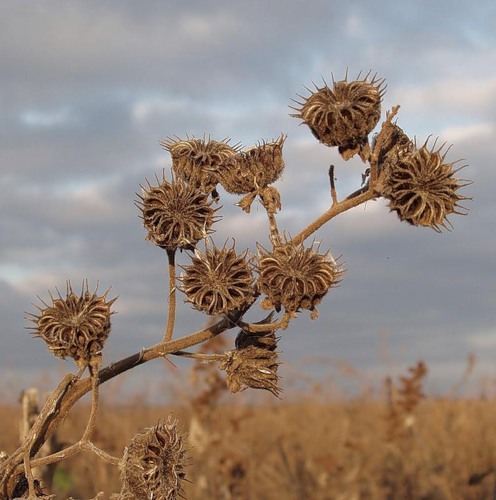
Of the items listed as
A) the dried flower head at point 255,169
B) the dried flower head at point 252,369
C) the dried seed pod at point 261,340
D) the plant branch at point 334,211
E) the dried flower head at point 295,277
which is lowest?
the dried flower head at point 252,369

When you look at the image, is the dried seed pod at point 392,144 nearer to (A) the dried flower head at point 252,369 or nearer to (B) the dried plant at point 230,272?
(B) the dried plant at point 230,272

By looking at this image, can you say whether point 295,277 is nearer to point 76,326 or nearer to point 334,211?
point 334,211

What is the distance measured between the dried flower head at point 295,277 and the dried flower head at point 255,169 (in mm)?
433

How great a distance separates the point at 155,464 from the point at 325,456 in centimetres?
628

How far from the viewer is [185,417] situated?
1116 centimetres

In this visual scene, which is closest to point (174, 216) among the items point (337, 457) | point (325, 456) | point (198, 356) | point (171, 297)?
point (171, 297)

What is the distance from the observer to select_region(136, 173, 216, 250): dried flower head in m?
3.34

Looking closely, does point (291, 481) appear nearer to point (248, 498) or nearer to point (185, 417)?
point (248, 498)

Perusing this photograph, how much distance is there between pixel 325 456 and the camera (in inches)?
356

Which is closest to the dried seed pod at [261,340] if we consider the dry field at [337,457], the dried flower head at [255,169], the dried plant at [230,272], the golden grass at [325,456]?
the dried plant at [230,272]

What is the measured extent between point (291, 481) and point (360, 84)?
245 inches

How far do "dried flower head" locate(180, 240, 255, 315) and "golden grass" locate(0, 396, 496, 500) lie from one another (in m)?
2.75

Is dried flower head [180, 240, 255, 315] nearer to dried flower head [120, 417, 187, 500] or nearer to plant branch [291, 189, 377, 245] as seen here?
plant branch [291, 189, 377, 245]

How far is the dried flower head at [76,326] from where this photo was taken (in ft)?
10.3
